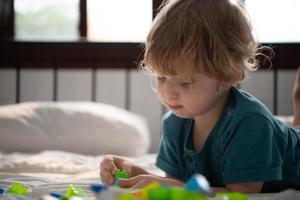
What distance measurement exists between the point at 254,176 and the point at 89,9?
1.83 m

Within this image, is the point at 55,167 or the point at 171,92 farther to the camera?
the point at 55,167

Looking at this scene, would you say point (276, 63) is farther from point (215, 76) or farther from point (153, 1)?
point (215, 76)

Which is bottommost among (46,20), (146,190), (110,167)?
(110,167)

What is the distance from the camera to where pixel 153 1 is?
2.52m

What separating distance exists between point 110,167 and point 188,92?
0.22 meters

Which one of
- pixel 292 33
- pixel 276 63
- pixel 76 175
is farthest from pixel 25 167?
pixel 292 33

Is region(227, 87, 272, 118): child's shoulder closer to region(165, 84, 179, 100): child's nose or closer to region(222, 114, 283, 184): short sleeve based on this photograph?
region(222, 114, 283, 184): short sleeve

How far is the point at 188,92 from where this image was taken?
107 centimetres

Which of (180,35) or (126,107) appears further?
(126,107)

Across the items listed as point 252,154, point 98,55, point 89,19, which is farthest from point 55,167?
point 89,19

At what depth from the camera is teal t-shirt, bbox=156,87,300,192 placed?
1055 millimetres

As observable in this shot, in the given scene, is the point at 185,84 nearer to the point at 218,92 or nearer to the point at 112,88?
the point at 218,92

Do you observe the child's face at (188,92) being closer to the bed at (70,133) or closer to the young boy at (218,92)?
the young boy at (218,92)

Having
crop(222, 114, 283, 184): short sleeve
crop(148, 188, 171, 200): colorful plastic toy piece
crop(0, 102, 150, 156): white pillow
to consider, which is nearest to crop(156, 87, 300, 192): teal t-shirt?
crop(222, 114, 283, 184): short sleeve
